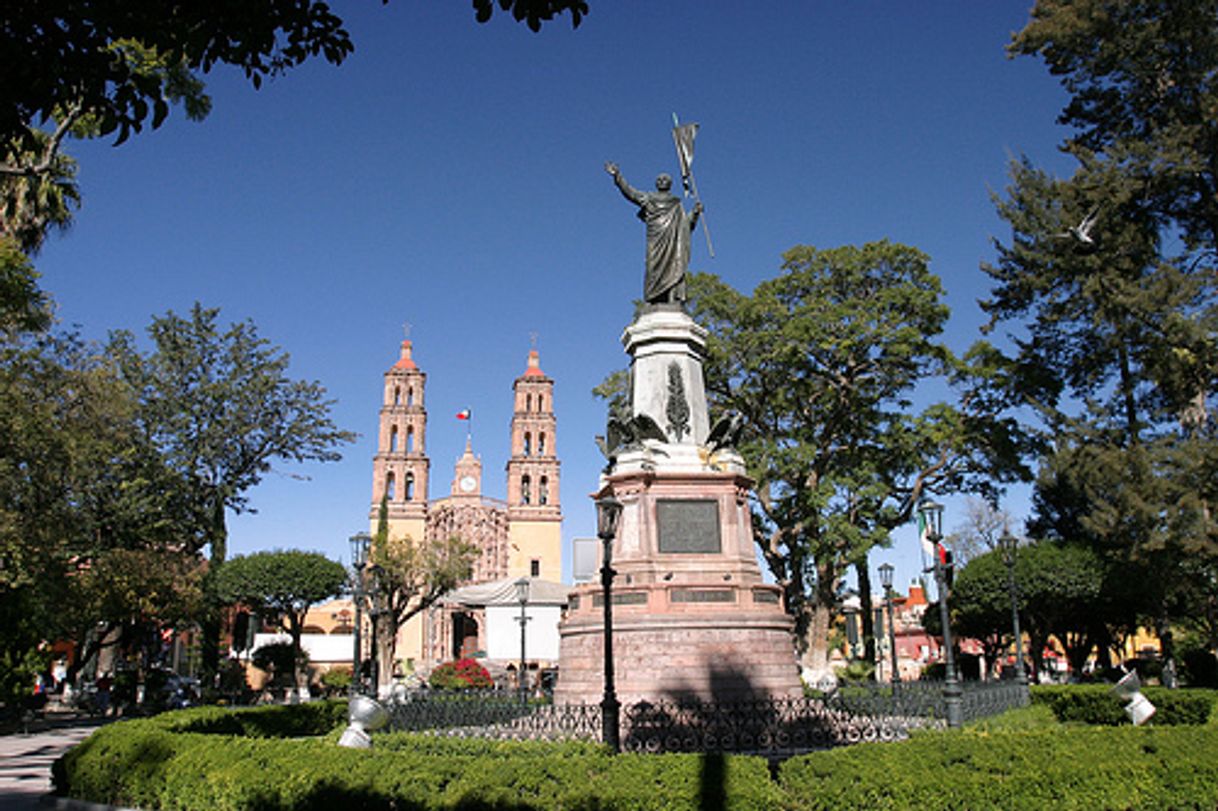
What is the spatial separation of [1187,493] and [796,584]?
12.7m

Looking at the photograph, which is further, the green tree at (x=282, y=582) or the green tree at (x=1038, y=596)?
the green tree at (x=282, y=582)

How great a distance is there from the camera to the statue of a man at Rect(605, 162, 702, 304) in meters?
17.5

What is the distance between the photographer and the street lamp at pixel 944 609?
41.3 ft

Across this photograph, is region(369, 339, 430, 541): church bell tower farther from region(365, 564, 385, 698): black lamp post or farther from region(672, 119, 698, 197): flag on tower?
region(672, 119, 698, 197): flag on tower

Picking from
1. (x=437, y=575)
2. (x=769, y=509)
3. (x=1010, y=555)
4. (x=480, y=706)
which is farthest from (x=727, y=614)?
(x=437, y=575)

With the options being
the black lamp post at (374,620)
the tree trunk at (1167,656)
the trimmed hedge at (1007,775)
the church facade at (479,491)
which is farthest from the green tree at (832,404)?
the church facade at (479,491)

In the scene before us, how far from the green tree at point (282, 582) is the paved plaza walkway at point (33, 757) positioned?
12842 millimetres

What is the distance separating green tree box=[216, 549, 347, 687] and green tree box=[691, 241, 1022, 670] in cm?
2283

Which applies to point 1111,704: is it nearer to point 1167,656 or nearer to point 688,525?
point 688,525

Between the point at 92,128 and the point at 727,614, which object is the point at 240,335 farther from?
the point at 727,614

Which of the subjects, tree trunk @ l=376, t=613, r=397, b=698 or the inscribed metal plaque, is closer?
the inscribed metal plaque

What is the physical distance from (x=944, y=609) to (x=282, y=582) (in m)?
34.9

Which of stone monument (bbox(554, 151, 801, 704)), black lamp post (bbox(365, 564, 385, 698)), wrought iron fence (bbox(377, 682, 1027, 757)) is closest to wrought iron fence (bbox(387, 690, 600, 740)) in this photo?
wrought iron fence (bbox(377, 682, 1027, 757))

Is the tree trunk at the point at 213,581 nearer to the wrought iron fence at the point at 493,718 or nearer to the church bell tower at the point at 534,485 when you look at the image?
the wrought iron fence at the point at 493,718
